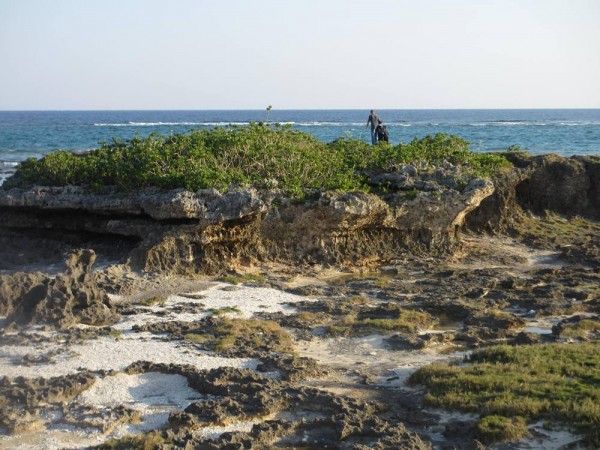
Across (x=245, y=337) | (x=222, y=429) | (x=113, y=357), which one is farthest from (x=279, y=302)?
(x=222, y=429)

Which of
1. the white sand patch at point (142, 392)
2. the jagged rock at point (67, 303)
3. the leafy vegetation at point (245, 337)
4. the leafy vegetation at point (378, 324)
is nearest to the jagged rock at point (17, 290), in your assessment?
the jagged rock at point (67, 303)

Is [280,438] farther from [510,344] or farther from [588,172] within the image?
[588,172]

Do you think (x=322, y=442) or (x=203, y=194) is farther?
(x=203, y=194)

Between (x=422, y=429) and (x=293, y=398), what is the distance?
1.38 m

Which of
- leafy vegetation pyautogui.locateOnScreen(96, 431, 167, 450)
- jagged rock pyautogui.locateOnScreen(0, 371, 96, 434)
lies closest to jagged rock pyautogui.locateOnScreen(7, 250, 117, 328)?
jagged rock pyautogui.locateOnScreen(0, 371, 96, 434)

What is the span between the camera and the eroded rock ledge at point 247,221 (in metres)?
13.4

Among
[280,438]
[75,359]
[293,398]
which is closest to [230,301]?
[75,359]

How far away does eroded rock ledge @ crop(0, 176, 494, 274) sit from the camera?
13.4m

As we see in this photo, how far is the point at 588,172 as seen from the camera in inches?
784

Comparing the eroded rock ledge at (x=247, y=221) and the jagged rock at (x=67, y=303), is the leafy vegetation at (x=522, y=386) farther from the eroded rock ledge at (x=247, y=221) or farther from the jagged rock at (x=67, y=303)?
the eroded rock ledge at (x=247, y=221)

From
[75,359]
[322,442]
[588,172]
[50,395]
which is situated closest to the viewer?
[322,442]

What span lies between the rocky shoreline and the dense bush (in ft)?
1.38

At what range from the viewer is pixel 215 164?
47.9ft

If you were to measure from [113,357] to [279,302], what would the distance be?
139 inches
